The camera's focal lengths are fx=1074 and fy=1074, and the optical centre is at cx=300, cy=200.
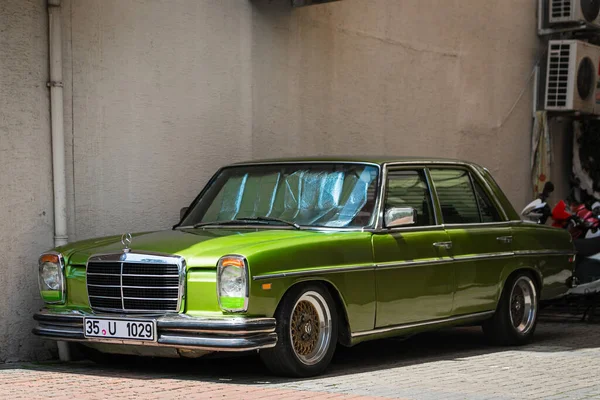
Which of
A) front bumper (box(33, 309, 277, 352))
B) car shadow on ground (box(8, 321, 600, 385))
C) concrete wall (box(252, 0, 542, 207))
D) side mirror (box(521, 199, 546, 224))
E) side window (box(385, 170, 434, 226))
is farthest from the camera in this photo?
side mirror (box(521, 199, 546, 224))

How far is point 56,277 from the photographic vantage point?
7.99 meters

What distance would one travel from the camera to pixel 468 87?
587 inches

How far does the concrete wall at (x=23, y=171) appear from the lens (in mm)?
8688

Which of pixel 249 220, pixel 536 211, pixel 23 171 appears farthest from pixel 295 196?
pixel 536 211

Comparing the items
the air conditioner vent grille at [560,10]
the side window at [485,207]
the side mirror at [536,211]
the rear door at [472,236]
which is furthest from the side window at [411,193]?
the air conditioner vent grille at [560,10]

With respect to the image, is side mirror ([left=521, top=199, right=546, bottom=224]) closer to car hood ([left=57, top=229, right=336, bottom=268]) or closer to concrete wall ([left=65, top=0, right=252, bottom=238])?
concrete wall ([left=65, top=0, right=252, bottom=238])

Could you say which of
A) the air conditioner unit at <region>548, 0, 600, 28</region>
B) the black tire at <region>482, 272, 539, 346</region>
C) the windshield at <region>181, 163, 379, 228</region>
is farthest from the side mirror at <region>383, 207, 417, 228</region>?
the air conditioner unit at <region>548, 0, 600, 28</region>

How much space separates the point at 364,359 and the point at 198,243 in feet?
6.77

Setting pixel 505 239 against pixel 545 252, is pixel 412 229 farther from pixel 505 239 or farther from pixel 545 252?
pixel 545 252

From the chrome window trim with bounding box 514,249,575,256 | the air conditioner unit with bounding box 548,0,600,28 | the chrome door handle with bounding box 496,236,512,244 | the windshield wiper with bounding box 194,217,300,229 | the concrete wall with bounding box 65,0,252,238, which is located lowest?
the chrome window trim with bounding box 514,249,575,256

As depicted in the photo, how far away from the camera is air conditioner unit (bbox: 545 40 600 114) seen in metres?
16.1

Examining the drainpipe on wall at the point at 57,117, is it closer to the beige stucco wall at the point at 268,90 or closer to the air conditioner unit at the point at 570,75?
the beige stucco wall at the point at 268,90

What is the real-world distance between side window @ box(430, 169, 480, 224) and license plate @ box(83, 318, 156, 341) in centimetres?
297

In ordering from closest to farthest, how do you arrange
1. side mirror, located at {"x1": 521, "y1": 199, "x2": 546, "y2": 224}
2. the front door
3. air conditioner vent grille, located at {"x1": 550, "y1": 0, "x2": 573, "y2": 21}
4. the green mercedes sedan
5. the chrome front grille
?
the green mercedes sedan, the chrome front grille, the front door, side mirror, located at {"x1": 521, "y1": 199, "x2": 546, "y2": 224}, air conditioner vent grille, located at {"x1": 550, "y1": 0, "x2": 573, "y2": 21}
